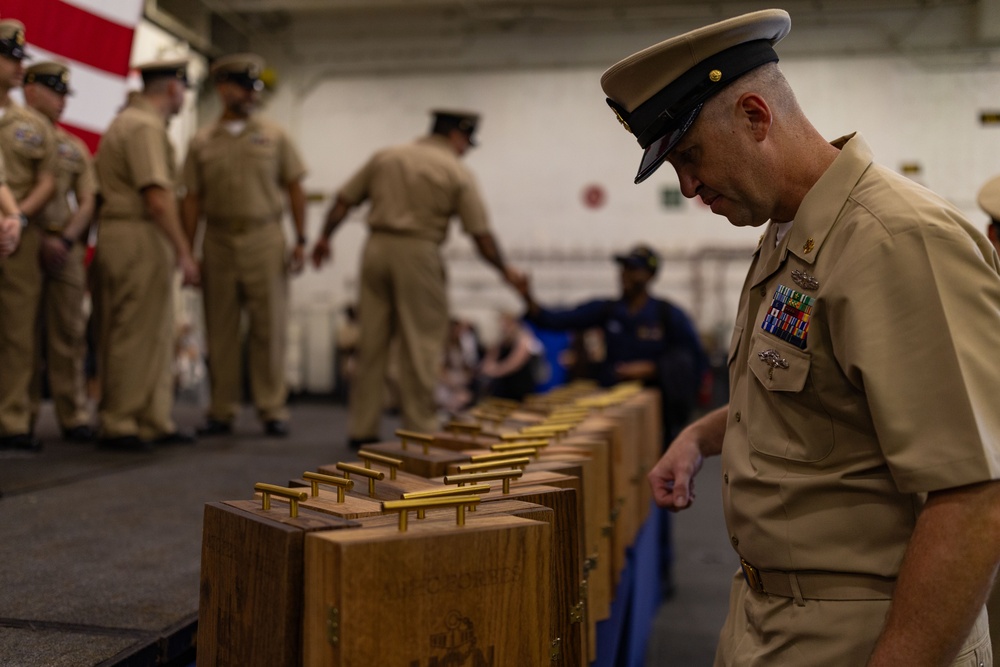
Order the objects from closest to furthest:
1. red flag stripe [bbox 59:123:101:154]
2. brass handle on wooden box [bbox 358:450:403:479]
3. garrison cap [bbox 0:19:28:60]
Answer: brass handle on wooden box [bbox 358:450:403:479]
garrison cap [bbox 0:19:28:60]
red flag stripe [bbox 59:123:101:154]

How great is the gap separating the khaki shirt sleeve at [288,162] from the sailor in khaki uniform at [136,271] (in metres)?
0.71

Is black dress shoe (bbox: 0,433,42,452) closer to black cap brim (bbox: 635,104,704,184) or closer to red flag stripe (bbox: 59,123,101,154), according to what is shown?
red flag stripe (bbox: 59,123,101,154)

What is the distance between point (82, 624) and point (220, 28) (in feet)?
30.3

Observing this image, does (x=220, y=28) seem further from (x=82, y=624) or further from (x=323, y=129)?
(x=82, y=624)

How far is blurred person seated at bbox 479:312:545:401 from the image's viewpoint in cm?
794

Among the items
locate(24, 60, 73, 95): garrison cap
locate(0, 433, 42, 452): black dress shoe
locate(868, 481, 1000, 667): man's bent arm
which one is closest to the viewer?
locate(868, 481, 1000, 667): man's bent arm

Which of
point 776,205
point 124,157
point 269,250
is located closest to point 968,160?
point 269,250

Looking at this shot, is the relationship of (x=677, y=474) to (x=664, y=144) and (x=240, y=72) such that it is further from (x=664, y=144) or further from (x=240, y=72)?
(x=240, y=72)

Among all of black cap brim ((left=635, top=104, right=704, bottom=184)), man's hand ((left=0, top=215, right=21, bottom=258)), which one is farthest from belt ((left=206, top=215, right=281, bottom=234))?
black cap brim ((left=635, top=104, right=704, bottom=184))

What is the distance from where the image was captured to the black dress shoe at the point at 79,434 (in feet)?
13.2

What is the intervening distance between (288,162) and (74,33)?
1.08 meters

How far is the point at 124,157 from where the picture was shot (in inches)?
148

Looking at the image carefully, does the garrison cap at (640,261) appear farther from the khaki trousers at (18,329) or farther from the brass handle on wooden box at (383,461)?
the brass handle on wooden box at (383,461)

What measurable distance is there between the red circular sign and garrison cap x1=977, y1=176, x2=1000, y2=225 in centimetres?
784
